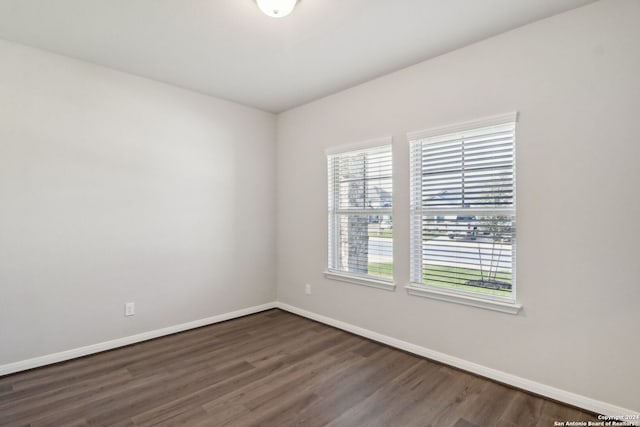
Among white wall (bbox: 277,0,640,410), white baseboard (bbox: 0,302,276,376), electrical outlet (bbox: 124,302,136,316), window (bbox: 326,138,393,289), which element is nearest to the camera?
white wall (bbox: 277,0,640,410)

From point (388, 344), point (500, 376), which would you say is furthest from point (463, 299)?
point (388, 344)

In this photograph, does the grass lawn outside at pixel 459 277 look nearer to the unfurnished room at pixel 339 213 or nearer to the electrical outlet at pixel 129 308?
the unfurnished room at pixel 339 213

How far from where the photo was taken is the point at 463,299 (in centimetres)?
269

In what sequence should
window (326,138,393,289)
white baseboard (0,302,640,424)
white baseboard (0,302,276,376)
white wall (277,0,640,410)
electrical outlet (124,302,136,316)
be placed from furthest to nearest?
window (326,138,393,289)
electrical outlet (124,302,136,316)
white baseboard (0,302,276,376)
white baseboard (0,302,640,424)
white wall (277,0,640,410)

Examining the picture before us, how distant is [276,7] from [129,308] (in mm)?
2966

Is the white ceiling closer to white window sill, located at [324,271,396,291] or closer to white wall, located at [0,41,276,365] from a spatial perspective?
white wall, located at [0,41,276,365]

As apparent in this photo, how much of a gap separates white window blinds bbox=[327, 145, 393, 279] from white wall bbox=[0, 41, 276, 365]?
3.72ft

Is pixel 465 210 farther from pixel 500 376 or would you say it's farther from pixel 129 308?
pixel 129 308

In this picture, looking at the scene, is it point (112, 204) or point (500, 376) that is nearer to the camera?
point (500, 376)

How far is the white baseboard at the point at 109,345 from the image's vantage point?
2669 millimetres

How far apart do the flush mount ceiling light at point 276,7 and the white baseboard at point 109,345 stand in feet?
10.3

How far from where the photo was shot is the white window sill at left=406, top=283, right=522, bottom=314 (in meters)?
2.45

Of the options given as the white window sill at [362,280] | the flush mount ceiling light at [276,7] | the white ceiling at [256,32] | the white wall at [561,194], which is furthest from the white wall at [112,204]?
the white wall at [561,194]

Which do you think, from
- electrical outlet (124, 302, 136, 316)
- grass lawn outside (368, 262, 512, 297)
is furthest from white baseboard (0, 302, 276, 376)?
grass lawn outside (368, 262, 512, 297)
